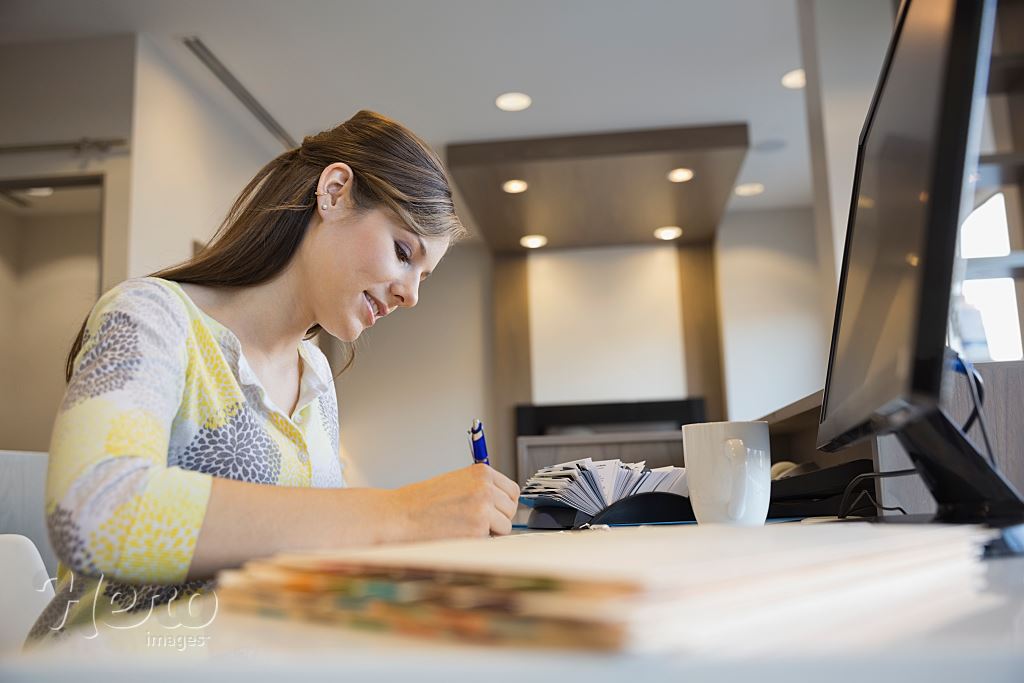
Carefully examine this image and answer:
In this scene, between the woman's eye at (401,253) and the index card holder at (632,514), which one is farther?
the woman's eye at (401,253)

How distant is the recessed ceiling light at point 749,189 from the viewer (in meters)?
4.89

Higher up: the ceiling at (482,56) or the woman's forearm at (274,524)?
the ceiling at (482,56)

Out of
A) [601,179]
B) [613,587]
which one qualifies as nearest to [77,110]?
[601,179]

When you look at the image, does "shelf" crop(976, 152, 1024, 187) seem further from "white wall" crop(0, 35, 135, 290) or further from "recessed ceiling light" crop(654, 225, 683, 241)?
"recessed ceiling light" crop(654, 225, 683, 241)

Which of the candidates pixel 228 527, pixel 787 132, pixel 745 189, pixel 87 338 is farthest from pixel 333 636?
pixel 745 189

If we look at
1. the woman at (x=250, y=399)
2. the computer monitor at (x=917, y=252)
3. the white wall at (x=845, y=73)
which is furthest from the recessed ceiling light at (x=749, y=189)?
the computer monitor at (x=917, y=252)

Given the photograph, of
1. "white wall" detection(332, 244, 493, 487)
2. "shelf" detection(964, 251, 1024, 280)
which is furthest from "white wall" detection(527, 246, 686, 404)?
"shelf" detection(964, 251, 1024, 280)

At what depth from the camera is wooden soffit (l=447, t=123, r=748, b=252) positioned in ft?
13.4

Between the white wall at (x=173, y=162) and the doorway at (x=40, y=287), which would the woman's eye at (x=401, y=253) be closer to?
the white wall at (x=173, y=162)

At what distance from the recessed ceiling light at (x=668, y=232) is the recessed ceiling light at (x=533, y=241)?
69 centimetres

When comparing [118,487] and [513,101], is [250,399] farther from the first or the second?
[513,101]

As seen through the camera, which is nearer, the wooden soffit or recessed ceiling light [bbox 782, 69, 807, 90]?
recessed ceiling light [bbox 782, 69, 807, 90]

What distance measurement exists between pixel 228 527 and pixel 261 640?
302 mm

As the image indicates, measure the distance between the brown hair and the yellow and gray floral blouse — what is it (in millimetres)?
145
